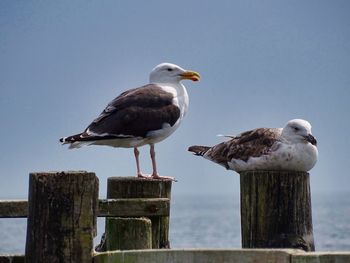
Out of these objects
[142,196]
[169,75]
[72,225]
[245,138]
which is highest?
[169,75]

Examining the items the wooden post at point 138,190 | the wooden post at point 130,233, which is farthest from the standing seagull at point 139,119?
the wooden post at point 130,233

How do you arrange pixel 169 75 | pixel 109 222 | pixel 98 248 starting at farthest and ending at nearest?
Answer: pixel 169 75, pixel 98 248, pixel 109 222

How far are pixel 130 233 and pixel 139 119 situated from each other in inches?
159

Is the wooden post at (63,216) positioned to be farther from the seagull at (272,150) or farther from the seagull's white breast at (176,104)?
the seagull's white breast at (176,104)

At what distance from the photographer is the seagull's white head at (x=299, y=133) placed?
11523mm

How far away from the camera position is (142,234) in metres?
8.97

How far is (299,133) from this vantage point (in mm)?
11617

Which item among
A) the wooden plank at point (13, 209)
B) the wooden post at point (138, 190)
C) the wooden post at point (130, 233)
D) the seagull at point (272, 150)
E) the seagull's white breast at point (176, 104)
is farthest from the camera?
the seagull's white breast at point (176, 104)

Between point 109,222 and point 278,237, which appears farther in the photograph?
point 109,222

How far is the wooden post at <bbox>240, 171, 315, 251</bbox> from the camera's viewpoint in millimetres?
Result: 8648

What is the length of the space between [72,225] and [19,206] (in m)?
1.21

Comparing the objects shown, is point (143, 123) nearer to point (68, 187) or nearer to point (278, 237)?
point (278, 237)

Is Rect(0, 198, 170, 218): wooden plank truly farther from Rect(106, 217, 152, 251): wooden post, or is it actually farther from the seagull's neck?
the seagull's neck

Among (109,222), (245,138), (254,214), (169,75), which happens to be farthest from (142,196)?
(169,75)
